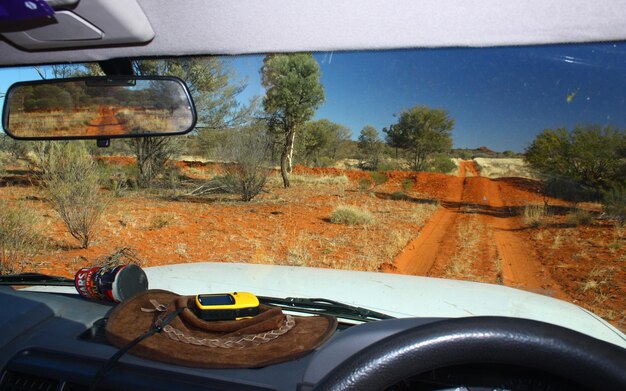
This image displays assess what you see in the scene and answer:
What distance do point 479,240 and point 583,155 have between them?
2.43m

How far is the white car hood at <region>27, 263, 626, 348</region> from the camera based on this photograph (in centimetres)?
239

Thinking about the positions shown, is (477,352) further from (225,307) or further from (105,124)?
(105,124)

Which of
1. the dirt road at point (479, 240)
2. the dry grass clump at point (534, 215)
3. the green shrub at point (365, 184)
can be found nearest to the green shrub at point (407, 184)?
the dirt road at point (479, 240)

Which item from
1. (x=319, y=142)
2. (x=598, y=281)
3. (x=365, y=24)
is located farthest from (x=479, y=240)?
(x=319, y=142)

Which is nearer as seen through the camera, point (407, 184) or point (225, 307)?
point (225, 307)

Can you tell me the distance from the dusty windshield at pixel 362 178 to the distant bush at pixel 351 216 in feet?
0.11

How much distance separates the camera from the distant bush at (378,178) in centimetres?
707

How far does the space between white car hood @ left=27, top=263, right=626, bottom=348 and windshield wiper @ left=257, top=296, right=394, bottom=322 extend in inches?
5.3

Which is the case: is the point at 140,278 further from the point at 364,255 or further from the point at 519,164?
the point at 364,255

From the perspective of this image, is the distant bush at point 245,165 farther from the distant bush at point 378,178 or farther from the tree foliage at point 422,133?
the tree foliage at point 422,133

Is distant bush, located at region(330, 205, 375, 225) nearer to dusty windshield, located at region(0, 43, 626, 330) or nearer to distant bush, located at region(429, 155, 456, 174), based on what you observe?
dusty windshield, located at region(0, 43, 626, 330)

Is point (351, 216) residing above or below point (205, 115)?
below

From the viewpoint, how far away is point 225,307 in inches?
78.4

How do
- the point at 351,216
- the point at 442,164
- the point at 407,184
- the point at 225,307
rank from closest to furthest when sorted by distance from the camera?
the point at 225,307
the point at 442,164
the point at 407,184
the point at 351,216
